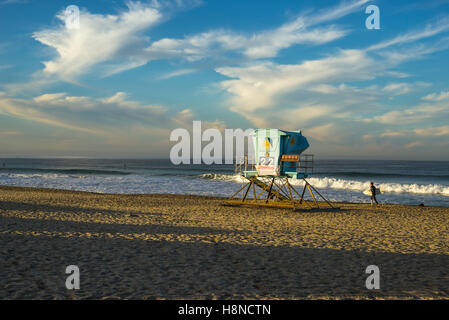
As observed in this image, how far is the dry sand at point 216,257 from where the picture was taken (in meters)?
7.25

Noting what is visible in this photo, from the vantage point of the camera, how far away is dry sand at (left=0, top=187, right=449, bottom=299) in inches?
286

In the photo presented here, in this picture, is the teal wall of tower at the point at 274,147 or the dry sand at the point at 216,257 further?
the teal wall of tower at the point at 274,147

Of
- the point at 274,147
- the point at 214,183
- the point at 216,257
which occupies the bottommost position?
the point at 214,183

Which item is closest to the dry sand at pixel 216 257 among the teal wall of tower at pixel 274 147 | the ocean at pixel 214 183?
the teal wall of tower at pixel 274 147

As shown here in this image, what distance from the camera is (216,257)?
9.94 m

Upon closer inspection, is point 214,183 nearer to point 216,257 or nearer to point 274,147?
point 274,147

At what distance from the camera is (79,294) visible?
6789 millimetres

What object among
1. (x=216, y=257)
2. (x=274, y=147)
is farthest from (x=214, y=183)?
(x=216, y=257)

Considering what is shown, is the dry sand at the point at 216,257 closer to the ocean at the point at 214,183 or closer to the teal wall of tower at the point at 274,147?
the teal wall of tower at the point at 274,147

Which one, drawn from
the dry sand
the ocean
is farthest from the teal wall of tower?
the ocean

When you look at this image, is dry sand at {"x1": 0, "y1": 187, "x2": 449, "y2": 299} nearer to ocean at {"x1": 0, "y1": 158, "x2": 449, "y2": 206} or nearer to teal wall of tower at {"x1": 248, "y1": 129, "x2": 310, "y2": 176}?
teal wall of tower at {"x1": 248, "y1": 129, "x2": 310, "y2": 176}
